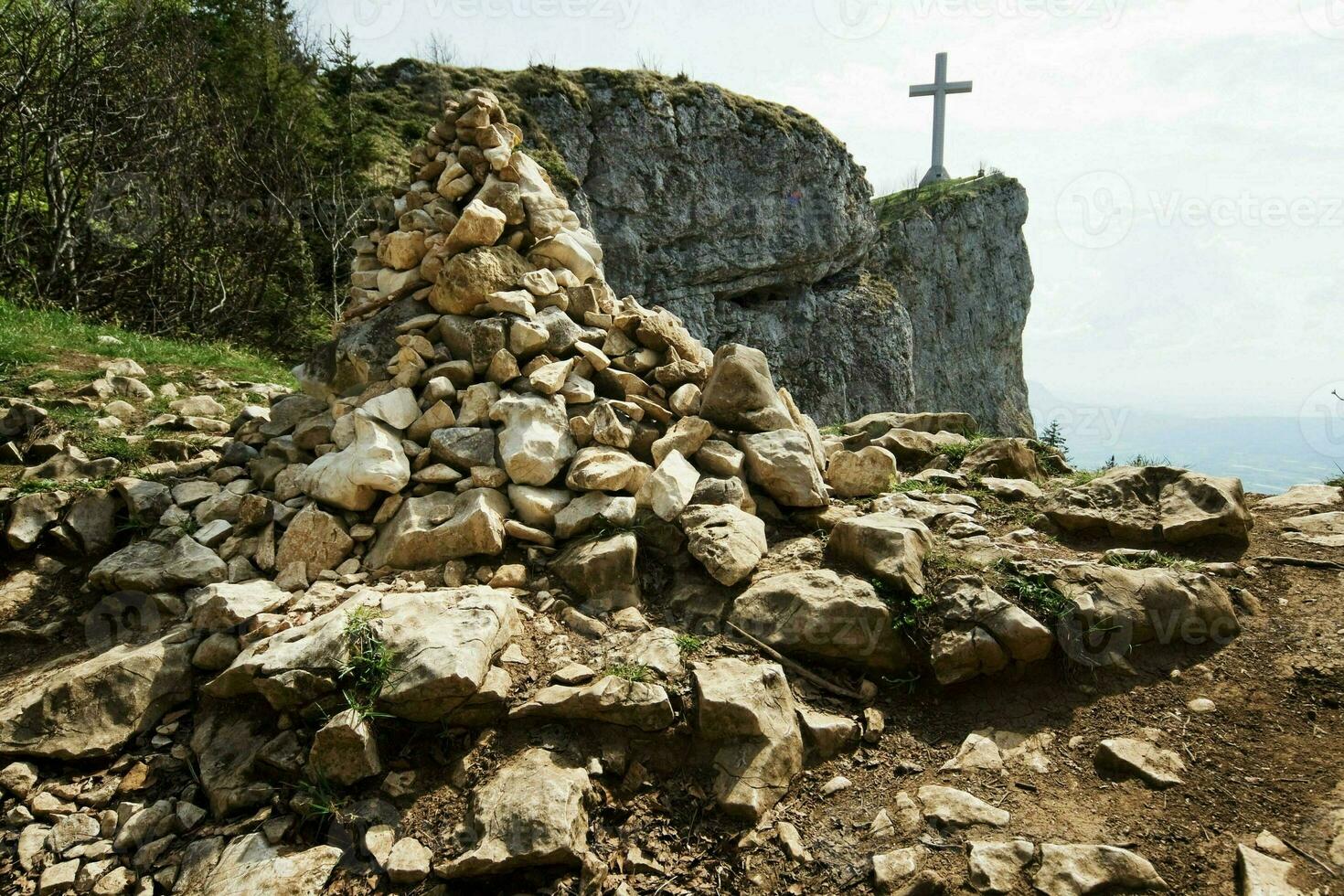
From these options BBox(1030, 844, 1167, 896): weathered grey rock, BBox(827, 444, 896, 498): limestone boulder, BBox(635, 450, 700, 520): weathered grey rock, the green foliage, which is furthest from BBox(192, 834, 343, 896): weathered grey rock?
the green foliage

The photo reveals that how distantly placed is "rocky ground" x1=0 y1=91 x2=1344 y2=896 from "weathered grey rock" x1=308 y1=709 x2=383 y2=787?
14 millimetres

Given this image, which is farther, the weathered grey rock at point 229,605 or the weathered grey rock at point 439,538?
the weathered grey rock at point 439,538

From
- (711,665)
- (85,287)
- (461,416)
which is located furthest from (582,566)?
(85,287)

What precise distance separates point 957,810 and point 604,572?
1.98 meters

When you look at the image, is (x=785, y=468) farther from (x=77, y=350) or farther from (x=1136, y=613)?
(x=77, y=350)

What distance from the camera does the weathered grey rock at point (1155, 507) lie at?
173 inches

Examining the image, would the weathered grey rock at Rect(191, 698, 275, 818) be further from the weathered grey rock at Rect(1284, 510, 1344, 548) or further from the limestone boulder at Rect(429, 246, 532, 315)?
the weathered grey rock at Rect(1284, 510, 1344, 548)

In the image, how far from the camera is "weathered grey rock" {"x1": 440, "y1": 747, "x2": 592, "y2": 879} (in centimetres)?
263

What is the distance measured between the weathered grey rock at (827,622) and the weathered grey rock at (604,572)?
59cm

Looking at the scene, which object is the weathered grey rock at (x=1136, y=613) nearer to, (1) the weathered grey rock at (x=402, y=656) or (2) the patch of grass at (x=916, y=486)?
(2) the patch of grass at (x=916, y=486)

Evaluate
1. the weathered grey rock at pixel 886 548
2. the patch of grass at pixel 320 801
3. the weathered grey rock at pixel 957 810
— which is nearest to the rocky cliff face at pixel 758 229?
the weathered grey rock at pixel 886 548

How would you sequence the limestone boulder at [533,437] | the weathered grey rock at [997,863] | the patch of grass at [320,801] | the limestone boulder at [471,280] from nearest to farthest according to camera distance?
the weathered grey rock at [997,863] → the patch of grass at [320,801] → the limestone boulder at [533,437] → the limestone boulder at [471,280]

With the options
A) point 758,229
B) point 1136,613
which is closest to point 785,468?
point 1136,613

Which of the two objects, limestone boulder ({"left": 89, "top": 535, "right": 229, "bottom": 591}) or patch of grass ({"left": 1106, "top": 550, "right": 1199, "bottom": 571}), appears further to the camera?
patch of grass ({"left": 1106, "top": 550, "right": 1199, "bottom": 571})
